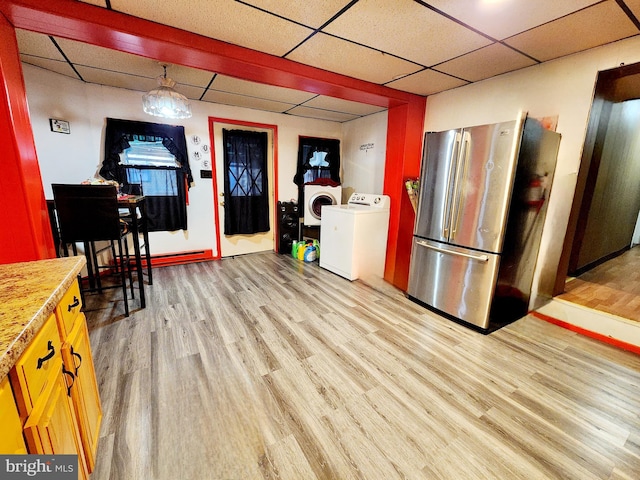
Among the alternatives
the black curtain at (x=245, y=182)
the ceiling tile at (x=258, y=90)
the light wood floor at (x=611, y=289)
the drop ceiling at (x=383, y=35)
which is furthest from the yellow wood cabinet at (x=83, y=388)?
the light wood floor at (x=611, y=289)

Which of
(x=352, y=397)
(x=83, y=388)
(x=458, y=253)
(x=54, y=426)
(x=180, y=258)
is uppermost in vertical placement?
(x=458, y=253)

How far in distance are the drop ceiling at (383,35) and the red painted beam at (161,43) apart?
54 millimetres

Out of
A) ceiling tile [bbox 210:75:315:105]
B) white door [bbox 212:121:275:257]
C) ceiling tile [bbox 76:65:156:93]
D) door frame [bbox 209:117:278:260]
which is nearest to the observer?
ceiling tile [bbox 76:65:156:93]

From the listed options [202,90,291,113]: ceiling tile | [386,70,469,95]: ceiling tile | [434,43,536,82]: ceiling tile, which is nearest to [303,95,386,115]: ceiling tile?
[202,90,291,113]: ceiling tile

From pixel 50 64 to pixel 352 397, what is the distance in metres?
3.99

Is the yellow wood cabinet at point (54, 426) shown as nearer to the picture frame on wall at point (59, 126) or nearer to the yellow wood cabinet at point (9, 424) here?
the yellow wood cabinet at point (9, 424)

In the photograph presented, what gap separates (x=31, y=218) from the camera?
5.34 ft

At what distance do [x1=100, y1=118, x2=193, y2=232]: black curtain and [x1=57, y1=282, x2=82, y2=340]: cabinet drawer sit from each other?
285 centimetres

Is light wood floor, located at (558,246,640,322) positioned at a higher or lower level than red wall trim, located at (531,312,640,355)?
higher

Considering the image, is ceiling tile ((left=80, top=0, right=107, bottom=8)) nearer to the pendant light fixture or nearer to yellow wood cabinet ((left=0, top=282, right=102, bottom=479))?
the pendant light fixture

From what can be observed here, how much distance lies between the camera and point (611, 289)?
294 centimetres

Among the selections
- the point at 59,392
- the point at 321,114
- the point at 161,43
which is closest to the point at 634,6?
the point at 161,43

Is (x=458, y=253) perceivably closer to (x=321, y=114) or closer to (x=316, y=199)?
(x=316, y=199)

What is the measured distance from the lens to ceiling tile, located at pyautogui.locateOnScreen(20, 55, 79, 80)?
8.33ft
